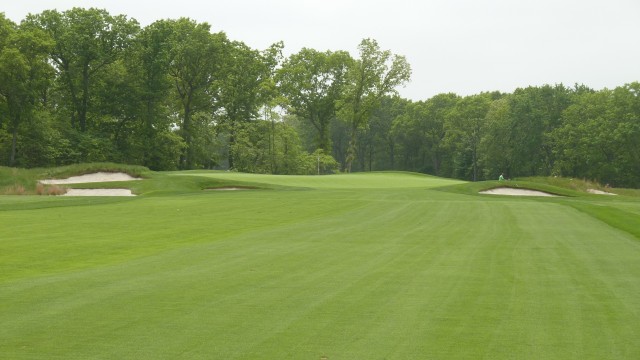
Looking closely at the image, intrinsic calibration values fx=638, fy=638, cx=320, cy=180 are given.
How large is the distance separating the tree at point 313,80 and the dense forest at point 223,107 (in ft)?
0.58

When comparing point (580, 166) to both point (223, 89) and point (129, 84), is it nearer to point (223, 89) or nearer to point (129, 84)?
point (223, 89)

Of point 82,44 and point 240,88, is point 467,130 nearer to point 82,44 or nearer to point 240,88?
point 240,88

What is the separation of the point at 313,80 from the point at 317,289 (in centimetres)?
8569

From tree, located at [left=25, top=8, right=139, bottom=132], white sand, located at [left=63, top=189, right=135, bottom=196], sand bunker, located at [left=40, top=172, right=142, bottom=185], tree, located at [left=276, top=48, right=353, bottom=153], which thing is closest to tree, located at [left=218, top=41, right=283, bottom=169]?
tree, located at [left=276, top=48, right=353, bottom=153]

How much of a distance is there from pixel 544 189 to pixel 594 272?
32855 millimetres

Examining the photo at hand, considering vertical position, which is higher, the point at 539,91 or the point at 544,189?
the point at 539,91

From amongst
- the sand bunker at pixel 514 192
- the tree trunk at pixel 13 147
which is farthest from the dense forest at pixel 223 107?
the sand bunker at pixel 514 192

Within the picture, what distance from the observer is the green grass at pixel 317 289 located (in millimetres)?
6656

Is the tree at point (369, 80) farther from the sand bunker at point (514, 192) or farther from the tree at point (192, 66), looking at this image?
the sand bunker at point (514, 192)

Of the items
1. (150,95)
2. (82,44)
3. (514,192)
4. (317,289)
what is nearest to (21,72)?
(82,44)

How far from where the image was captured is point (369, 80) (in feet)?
283

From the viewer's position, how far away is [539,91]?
9588 centimetres

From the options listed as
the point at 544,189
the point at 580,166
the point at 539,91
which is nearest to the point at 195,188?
the point at 544,189

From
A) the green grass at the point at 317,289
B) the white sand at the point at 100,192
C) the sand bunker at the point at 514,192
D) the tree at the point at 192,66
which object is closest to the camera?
the green grass at the point at 317,289
